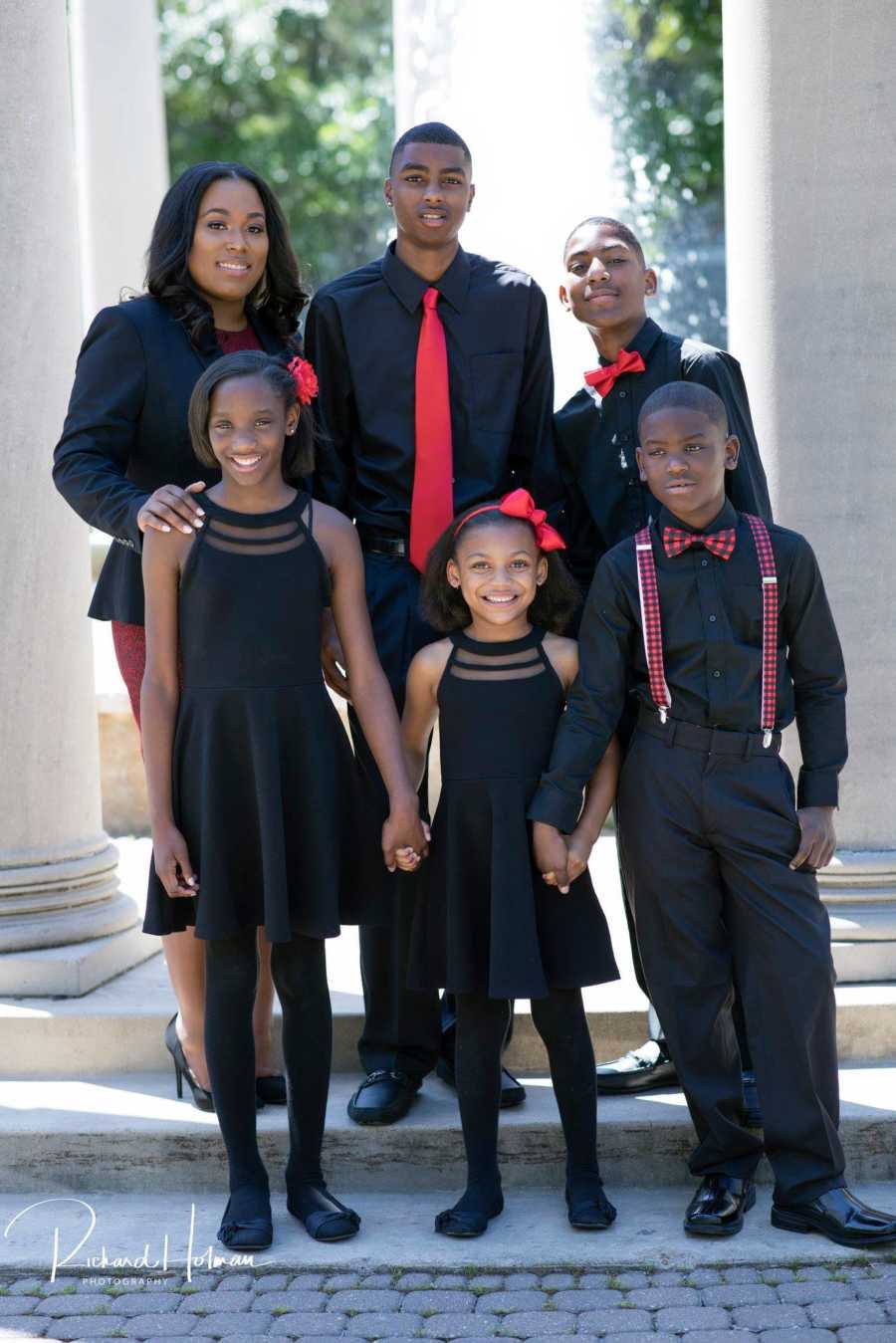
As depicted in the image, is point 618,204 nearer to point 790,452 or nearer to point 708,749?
point 790,452

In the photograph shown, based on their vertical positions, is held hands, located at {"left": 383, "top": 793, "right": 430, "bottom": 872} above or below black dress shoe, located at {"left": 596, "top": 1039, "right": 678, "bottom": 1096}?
above

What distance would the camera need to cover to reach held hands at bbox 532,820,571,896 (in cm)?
370

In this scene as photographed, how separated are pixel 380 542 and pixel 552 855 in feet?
3.13

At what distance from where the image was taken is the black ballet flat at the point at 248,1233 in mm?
3699

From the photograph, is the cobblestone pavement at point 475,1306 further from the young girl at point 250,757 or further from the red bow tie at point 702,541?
the red bow tie at point 702,541

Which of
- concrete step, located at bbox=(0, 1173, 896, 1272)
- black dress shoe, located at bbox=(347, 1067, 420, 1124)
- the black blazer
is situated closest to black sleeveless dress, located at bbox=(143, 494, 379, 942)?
the black blazer

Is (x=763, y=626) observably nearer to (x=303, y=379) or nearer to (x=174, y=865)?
(x=303, y=379)

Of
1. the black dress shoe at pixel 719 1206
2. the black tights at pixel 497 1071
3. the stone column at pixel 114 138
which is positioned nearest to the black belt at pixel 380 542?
the black tights at pixel 497 1071

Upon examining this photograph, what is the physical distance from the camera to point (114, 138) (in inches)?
395

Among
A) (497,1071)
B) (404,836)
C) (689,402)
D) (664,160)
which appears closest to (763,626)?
(689,402)

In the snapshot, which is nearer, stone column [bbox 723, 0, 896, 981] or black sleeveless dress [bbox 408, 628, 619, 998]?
black sleeveless dress [bbox 408, 628, 619, 998]

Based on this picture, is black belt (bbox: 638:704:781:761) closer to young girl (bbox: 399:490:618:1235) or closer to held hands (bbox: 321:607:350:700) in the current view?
young girl (bbox: 399:490:618:1235)

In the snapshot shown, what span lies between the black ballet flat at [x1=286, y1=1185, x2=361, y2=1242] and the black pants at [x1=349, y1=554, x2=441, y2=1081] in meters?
0.47

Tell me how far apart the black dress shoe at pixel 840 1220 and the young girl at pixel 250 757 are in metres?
0.98
